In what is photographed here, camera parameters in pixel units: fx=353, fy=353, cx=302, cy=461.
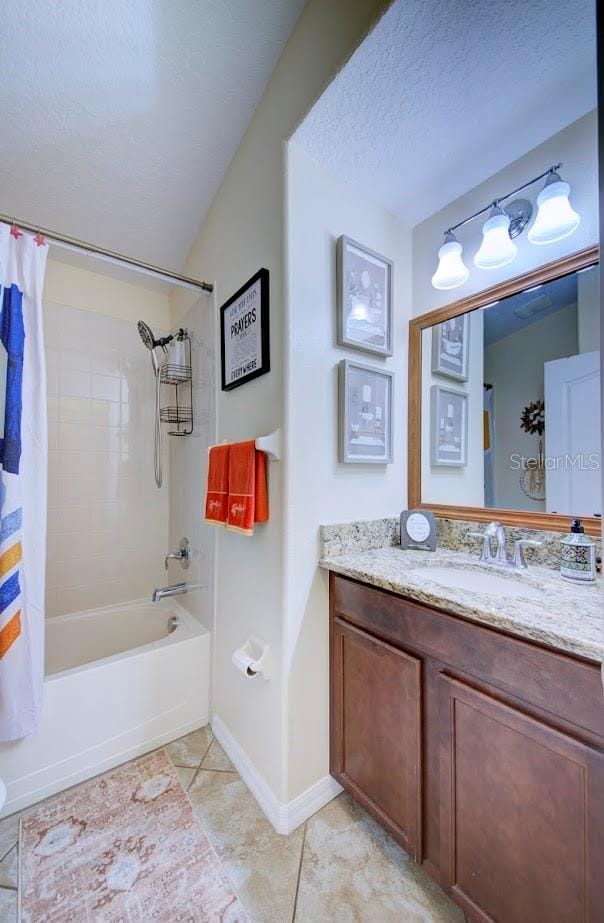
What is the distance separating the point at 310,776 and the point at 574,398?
1567mm

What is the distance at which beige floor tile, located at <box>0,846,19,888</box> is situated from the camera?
1.02 m

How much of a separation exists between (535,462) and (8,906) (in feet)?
6.65

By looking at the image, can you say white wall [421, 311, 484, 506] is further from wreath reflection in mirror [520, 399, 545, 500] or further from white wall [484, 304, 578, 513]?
wreath reflection in mirror [520, 399, 545, 500]

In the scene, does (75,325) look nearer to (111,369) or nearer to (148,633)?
(111,369)

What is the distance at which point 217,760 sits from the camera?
4.86 feet

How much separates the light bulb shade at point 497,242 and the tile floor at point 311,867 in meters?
1.97

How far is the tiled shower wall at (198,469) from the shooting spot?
69.5 inches

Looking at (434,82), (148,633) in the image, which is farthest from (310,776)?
(434,82)

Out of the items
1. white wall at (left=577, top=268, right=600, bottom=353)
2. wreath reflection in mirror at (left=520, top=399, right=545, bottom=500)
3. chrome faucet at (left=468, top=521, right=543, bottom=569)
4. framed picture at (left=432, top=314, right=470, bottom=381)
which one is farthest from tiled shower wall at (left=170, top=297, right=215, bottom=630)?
white wall at (left=577, top=268, right=600, bottom=353)

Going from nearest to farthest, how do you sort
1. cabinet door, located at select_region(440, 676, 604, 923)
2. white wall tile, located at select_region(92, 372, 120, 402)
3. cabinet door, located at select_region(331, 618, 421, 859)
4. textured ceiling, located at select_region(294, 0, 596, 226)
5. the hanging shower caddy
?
cabinet door, located at select_region(440, 676, 604, 923)
textured ceiling, located at select_region(294, 0, 596, 226)
cabinet door, located at select_region(331, 618, 421, 859)
the hanging shower caddy
white wall tile, located at select_region(92, 372, 120, 402)

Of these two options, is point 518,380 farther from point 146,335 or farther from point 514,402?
point 146,335

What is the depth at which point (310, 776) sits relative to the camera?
4.09ft

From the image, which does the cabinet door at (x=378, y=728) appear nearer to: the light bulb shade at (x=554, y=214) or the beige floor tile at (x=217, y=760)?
the beige floor tile at (x=217, y=760)

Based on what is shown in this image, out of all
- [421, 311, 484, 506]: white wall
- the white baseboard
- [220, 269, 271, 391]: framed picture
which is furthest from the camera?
[421, 311, 484, 506]: white wall
